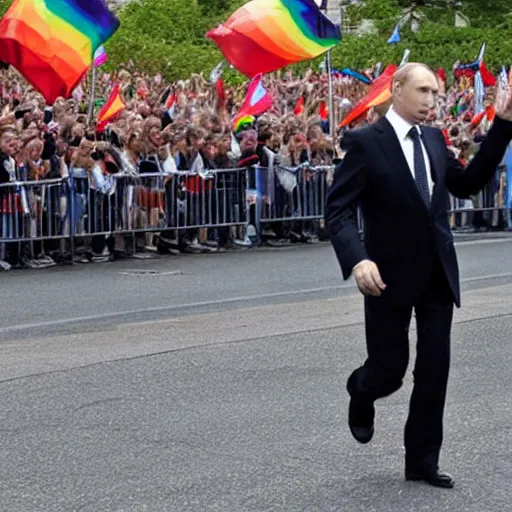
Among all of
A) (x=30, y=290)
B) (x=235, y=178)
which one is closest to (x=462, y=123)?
(x=235, y=178)

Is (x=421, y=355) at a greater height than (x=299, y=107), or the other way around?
(x=299, y=107)

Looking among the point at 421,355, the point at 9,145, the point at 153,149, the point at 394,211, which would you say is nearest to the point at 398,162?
the point at 394,211

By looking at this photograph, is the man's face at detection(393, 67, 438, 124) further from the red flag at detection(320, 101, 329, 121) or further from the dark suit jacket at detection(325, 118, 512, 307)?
the red flag at detection(320, 101, 329, 121)

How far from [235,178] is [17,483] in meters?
13.5

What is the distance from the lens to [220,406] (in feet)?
28.8

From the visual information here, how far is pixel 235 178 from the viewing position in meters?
20.2

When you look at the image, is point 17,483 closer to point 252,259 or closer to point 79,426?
point 79,426

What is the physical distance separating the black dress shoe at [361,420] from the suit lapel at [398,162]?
90cm

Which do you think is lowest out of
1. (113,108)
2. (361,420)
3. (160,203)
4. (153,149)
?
(361,420)

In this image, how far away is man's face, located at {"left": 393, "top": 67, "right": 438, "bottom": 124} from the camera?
22.1 feet

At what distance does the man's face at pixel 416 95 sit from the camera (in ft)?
22.1

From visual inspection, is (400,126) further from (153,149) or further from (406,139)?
(153,149)

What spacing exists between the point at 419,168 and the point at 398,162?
3.7 inches

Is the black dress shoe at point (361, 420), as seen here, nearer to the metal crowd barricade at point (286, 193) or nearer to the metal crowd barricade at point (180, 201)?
the metal crowd barricade at point (180, 201)
